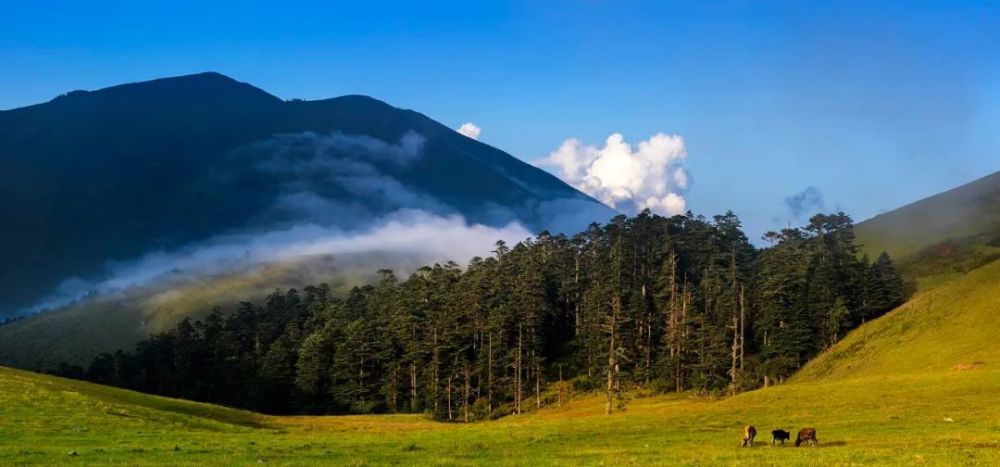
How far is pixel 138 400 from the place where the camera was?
6800 centimetres

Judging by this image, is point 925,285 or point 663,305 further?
point 925,285

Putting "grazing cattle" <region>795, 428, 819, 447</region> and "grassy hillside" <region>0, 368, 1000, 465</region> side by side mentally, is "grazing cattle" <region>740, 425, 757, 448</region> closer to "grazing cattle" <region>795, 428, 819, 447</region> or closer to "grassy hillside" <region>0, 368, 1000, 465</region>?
"grassy hillside" <region>0, 368, 1000, 465</region>

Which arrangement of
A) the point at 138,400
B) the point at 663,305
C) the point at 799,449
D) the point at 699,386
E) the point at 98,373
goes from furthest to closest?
the point at 98,373, the point at 663,305, the point at 699,386, the point at 138,400, the point at 799,449

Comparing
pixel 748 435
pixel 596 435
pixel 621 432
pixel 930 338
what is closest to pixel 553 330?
pixel 930 338

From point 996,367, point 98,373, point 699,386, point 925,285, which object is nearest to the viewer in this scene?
point 996,367

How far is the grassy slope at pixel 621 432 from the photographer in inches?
1214

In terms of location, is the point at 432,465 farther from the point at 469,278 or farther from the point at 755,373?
the point at 469,278

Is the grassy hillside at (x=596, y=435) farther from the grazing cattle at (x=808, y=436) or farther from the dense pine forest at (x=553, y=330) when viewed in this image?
the dense pine forest at (x=553, y=330)

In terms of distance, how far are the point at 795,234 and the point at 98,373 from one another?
15968 centimetres

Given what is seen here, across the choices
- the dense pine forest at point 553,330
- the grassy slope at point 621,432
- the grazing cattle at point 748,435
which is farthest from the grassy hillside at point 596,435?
the dense pine forest at point 553,330

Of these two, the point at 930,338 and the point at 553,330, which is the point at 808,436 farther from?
the point at 553,330

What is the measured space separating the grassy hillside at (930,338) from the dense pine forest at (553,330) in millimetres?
6869

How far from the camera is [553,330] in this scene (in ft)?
479

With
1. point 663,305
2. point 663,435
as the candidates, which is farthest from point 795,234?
point 663,435
